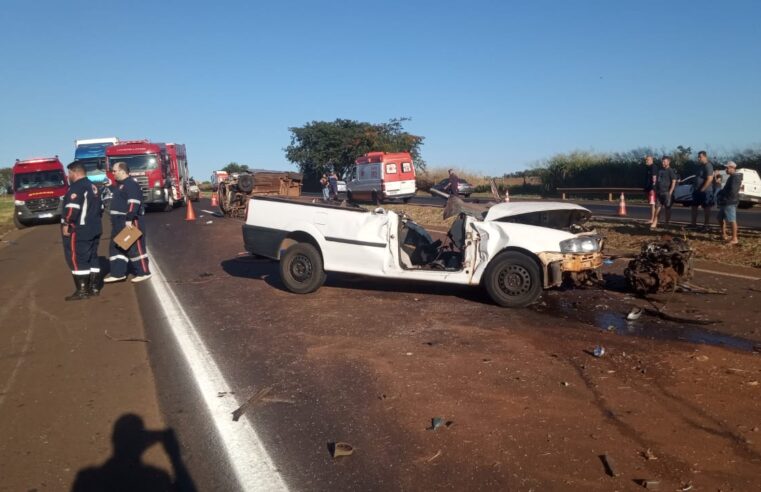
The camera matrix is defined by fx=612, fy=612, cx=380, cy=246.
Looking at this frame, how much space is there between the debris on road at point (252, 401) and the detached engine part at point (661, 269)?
517 cm

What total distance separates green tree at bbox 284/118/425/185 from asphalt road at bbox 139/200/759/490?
175 feet

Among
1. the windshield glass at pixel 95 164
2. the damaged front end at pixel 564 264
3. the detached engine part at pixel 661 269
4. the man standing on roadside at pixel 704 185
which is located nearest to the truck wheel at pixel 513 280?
the damaged front end at pixel 564 264

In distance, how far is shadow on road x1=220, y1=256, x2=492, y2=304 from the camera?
27.0ft

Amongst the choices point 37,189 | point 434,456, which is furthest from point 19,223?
point 434,456

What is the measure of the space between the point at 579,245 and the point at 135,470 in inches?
214

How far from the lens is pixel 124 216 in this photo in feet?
31.3

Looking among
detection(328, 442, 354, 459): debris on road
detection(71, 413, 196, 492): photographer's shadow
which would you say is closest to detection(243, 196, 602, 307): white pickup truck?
detection(328, 442, 354, 459): debris on road

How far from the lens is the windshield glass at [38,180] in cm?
2430

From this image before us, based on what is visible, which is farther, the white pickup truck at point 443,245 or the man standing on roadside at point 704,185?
the man standing on roadside at point 704,185

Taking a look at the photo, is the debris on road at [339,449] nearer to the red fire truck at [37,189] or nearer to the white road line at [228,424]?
the white road line at [228,424]

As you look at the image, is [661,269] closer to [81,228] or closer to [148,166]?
[81,228]

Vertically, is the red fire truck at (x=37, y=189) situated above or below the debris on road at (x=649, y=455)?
above

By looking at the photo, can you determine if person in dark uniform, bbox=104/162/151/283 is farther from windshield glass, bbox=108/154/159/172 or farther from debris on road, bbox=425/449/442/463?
windshield glass, bbox=108/154/159/172

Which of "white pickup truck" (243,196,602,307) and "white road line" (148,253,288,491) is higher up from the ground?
"white pickup truck" (243,196,602,307)
